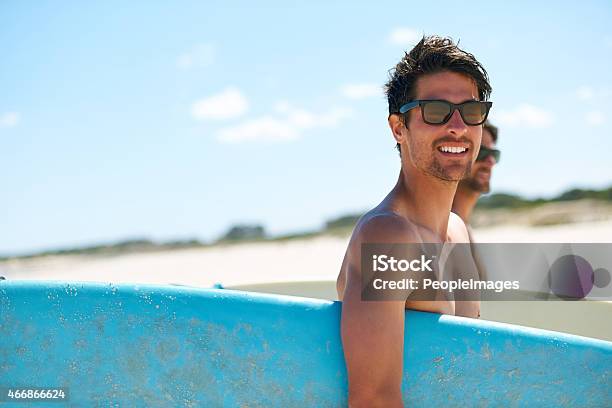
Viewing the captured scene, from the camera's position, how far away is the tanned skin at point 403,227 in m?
1.45

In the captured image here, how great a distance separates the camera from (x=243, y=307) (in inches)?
62.9

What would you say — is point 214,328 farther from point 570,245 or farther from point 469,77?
point 570,245

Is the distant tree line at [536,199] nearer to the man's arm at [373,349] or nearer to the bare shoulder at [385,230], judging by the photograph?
the bare shoulder at [385,230]

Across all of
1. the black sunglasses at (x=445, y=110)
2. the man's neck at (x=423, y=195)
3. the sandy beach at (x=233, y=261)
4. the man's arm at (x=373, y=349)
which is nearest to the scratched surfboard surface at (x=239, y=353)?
the man's arm at (x=373, y=349)

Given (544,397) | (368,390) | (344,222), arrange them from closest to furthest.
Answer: (368,390) < (544,397) < (344,222)

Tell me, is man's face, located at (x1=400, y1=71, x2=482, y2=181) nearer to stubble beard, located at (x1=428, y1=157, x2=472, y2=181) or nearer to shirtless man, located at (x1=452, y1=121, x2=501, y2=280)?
stubble beard, located at (x1=428, y1=157, x2=472, y2=181)

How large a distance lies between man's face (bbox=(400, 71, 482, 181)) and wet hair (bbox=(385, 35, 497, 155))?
0.02 metres

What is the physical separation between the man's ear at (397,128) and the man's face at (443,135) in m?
0.02

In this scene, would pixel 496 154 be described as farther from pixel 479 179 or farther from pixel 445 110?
pixel 445 110

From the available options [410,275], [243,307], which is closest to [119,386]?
[243,307]

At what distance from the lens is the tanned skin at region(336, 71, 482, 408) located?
1449 mm

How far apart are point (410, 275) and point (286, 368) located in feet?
1.24

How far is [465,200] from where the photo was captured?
3428mm

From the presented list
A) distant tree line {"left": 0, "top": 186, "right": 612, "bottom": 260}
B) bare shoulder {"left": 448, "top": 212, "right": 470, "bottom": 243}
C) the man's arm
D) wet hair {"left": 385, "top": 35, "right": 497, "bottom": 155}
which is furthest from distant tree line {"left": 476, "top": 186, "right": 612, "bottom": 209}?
the man's arm
